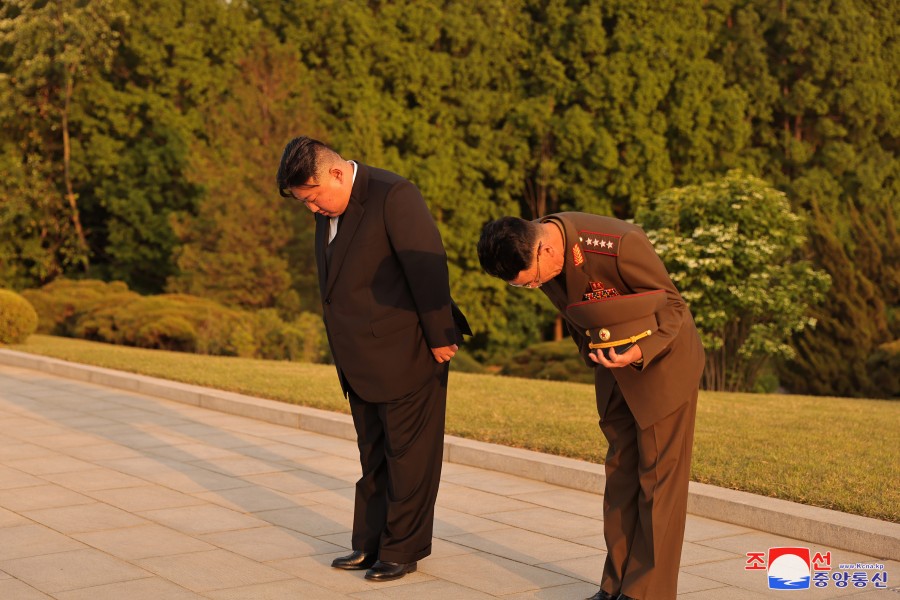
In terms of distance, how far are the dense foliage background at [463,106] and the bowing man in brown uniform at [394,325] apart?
24.0 meters

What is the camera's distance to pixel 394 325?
5.02 metres

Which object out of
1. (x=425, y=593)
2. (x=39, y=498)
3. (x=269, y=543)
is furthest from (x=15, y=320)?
(x=425, y=593)

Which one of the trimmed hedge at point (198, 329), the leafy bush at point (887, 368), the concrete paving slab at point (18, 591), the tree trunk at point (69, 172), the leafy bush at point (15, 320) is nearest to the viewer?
the concrete paving slab at point (18, 591)

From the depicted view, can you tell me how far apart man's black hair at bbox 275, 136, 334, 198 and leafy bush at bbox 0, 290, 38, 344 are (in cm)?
1390

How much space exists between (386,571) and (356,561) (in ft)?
0.72

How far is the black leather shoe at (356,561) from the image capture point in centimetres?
514

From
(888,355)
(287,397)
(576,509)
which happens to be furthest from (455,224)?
(576,509)

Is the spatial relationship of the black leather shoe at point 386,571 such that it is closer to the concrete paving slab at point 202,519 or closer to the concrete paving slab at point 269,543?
the concrete paving slab at point 269,543

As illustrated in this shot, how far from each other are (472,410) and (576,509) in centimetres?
353

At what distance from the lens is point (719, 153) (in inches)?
1352

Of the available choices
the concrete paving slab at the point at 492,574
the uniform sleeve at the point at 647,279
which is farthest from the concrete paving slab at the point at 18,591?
the uniform sleeve at the point at 647,279

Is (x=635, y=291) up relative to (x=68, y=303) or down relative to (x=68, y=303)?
up

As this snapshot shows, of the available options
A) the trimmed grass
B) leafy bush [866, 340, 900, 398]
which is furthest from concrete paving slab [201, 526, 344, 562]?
leafy bush [866, 340, 900, 398]

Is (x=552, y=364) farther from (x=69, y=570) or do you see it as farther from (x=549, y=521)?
(x=69, y=570)
